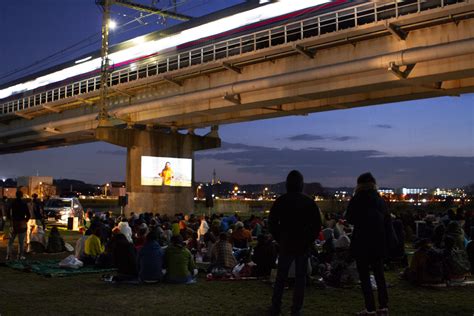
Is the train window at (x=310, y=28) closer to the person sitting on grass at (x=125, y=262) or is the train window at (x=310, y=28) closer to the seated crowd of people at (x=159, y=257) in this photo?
the seated crowd of people at (x=159, y=257)

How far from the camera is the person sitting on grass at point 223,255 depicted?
1197 cm

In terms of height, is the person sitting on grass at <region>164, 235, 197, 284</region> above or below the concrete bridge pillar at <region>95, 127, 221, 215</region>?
below

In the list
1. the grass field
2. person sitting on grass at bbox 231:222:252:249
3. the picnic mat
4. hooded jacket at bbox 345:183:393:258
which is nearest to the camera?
hooded jacket at bbox 345:183:393:258

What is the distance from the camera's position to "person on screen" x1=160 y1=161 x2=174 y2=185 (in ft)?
122

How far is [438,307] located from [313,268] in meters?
2.76

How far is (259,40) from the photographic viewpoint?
83.6ft

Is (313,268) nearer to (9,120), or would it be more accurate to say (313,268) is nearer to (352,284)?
(352,284)

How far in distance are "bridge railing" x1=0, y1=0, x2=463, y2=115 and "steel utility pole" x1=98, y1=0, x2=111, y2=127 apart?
34.6 inches

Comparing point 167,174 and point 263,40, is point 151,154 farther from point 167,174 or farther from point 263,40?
point 263,40

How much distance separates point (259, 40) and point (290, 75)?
2.95 metres

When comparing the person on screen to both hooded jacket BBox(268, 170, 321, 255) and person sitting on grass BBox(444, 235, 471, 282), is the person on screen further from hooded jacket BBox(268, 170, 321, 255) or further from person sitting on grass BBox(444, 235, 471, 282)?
hooded jacket BBox(268, 170, 321, 255)

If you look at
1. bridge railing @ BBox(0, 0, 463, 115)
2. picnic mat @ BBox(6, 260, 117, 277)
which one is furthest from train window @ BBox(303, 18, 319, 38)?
picnic mat @ BBox(6, 260, 117, 277)

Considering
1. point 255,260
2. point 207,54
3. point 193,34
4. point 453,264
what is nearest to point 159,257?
point 255,260

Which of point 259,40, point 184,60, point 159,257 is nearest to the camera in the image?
point 159,257
